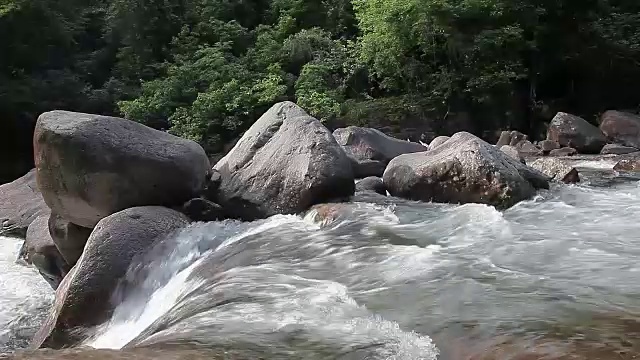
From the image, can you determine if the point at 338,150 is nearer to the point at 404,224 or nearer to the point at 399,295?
the point at 404,224

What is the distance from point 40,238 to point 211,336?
6.30 metres

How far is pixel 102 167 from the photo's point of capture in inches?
284

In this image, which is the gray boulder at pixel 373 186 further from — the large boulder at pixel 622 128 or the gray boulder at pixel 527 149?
the large boulder at pixel 622 128

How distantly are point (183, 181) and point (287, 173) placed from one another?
1.37m

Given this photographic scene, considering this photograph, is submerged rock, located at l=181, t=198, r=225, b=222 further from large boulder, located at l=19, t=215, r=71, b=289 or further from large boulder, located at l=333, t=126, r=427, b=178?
large boulder, located at l=333, t=126, r=427, b=178

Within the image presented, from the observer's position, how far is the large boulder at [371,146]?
1052 cm

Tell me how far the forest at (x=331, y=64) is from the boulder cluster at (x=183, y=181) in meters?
9.24

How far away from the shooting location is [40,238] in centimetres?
Answer: 912

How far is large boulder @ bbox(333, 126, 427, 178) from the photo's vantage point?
10.5 meters

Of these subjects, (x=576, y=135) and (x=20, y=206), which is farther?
(x=576, y=135)

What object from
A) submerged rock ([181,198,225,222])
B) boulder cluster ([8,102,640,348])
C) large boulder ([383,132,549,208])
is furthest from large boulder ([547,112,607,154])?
submerged rock ([181,198,225,222])

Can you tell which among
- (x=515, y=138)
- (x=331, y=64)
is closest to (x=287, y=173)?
(x=515, y=138)

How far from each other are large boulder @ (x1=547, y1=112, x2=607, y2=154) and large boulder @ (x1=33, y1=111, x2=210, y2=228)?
35.7 feet

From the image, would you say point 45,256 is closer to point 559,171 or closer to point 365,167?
point 365,167
